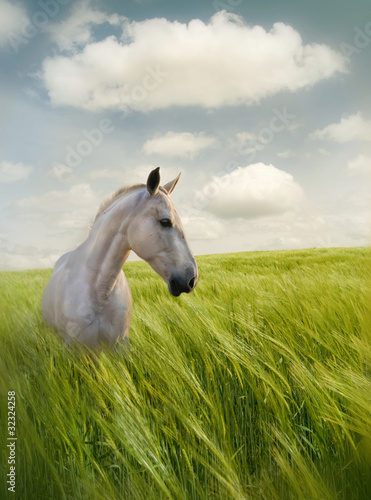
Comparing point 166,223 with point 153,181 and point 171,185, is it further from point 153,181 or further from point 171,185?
point 171,185

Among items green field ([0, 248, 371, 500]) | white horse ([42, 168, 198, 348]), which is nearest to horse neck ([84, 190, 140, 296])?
white horse ([42, 168, 198, 348])

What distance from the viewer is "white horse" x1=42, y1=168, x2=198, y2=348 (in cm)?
172

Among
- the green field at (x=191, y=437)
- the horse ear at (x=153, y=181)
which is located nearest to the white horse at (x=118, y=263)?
the horse ear at (x=153, y=181)

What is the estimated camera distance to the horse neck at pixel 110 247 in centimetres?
186

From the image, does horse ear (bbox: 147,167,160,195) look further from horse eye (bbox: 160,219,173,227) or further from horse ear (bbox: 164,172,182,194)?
horse ear (bbox: 164,172,182,194)

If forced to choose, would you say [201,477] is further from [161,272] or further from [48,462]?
[161,272]

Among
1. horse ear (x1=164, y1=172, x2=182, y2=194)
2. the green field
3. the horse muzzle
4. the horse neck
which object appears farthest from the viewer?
horse ear (x1=164, y1=172, x2=182, y2=194)

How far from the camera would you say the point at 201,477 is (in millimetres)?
904

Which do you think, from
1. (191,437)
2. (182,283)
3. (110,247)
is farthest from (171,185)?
(191,437)

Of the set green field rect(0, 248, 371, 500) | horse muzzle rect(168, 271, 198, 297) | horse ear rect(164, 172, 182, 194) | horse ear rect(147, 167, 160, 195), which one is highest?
horse ear rect(164, 172, 182, 194)

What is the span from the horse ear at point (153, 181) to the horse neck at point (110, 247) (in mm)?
150

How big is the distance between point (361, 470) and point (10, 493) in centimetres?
80

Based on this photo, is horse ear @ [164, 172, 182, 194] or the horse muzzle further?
horse ear @ [164, 172, 182, 194]

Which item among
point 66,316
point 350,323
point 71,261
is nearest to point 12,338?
point 66,316
